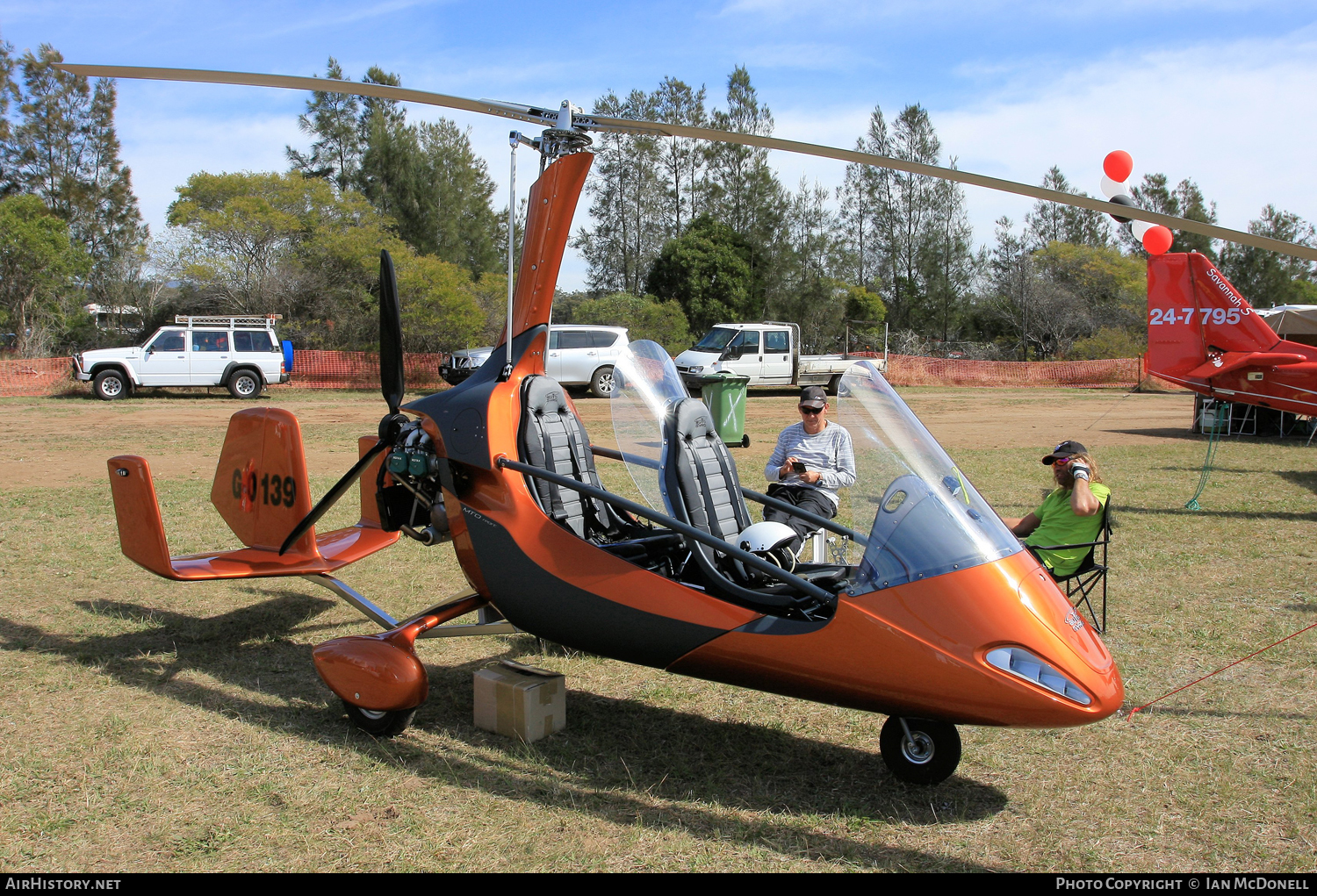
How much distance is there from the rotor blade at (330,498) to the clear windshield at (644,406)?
47.9 inches

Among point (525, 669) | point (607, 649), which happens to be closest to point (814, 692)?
point (607, 649)

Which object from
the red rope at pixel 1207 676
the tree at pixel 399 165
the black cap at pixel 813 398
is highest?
the tree at pixel 399 165

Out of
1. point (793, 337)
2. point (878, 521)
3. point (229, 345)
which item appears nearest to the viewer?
point (878, 521)

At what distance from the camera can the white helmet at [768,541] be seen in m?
3.52

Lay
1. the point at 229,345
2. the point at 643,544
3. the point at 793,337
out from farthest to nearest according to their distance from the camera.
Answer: the point at 793,337 → the point at 229,345 → the point at 643,544

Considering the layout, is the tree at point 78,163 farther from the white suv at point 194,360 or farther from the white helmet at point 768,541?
the white helmet at point 768,541

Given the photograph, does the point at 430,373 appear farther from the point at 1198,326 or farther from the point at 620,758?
the point at 620,758

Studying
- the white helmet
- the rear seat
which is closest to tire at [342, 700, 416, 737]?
the rear seat

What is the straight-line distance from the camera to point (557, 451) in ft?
13.6

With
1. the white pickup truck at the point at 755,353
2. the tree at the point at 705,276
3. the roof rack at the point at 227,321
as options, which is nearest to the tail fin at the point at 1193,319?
the white pickup truck at the point at 755,353

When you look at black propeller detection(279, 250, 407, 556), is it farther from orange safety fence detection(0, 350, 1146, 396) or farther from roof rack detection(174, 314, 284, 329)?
roof rack detection(174, 314, 284, 329)

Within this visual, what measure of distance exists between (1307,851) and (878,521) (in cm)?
178
